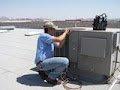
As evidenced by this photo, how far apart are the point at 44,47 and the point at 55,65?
19.4 inches

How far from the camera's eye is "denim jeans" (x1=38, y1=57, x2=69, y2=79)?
515 cm

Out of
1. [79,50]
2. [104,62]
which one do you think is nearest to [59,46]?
[79,50]

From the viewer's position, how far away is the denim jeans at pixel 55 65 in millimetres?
5148

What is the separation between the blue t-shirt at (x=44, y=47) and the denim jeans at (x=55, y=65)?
151mm

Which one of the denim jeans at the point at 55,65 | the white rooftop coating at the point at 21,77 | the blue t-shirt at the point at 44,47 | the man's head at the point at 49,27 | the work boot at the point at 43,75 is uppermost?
the man's head at the point at 49,27

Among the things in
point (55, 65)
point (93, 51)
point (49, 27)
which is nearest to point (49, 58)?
point (55, 65)

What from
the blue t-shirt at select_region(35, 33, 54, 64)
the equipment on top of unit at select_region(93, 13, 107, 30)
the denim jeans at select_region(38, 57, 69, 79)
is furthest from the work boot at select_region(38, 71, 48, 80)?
the equipment on top of unit at select_region(93, 13, 107, 30)

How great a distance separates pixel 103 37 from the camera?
5.00 meters

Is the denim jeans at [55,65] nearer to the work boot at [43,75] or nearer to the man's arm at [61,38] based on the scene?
the work boot at [43,75]

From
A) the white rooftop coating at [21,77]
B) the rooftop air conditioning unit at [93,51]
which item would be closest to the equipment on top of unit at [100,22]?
the rooftop air conditioning unit at [93,51]

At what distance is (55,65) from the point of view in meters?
5.16

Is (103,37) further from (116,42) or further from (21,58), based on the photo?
(21,58)

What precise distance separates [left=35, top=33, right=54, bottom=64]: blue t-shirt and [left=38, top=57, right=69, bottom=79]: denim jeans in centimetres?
15

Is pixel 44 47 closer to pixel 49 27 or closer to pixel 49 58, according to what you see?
pixel 49 58
